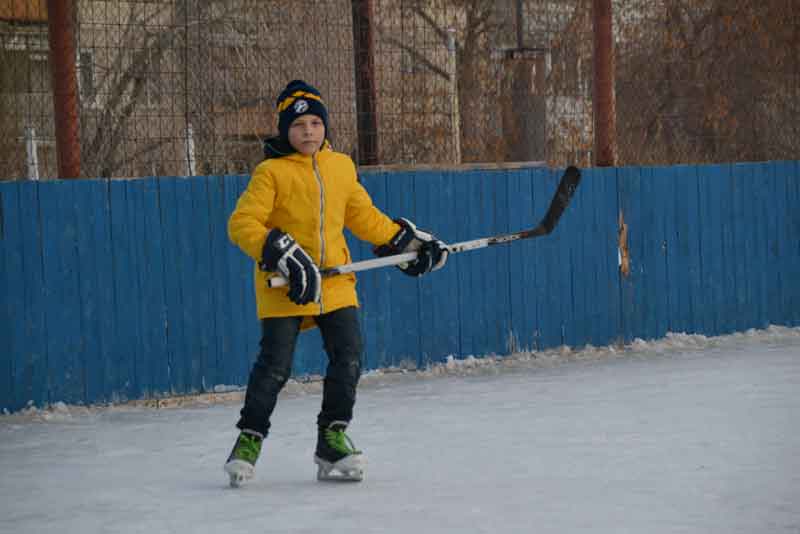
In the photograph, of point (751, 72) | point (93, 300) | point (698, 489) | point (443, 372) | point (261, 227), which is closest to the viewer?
point (698, 489)

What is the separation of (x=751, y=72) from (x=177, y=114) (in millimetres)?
4302

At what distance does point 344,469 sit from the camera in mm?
5078

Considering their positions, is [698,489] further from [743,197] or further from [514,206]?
[743,197]

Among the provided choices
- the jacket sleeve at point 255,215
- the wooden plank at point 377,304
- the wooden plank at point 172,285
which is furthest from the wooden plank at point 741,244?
the jacket sleeve at point 255,215

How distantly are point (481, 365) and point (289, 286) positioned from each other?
3.63m

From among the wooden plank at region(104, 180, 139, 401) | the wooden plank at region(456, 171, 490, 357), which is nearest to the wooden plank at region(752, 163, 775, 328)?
the wooden plank at region(456, 171, 490, 357)

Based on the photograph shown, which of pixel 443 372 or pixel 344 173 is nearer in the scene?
pixel 344 173

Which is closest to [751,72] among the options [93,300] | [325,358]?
[325,358]

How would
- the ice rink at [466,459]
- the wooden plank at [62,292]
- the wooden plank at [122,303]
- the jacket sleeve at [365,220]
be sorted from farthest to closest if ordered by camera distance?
the wooden plank at [122,303]
the wooden plank at [62,292]
the jacket sleeve at [365,220]
the ice rink at [466,459]

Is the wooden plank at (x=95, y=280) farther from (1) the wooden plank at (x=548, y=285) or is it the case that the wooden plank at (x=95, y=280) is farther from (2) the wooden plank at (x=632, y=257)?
(2) the wooden plank at (x=632, y=257)

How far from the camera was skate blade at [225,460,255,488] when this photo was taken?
5.03m

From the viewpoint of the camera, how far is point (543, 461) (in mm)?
5312

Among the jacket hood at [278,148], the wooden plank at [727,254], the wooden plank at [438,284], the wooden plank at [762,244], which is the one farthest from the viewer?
the wooden plank at [762,244]

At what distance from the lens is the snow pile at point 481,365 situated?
7.16 meters
